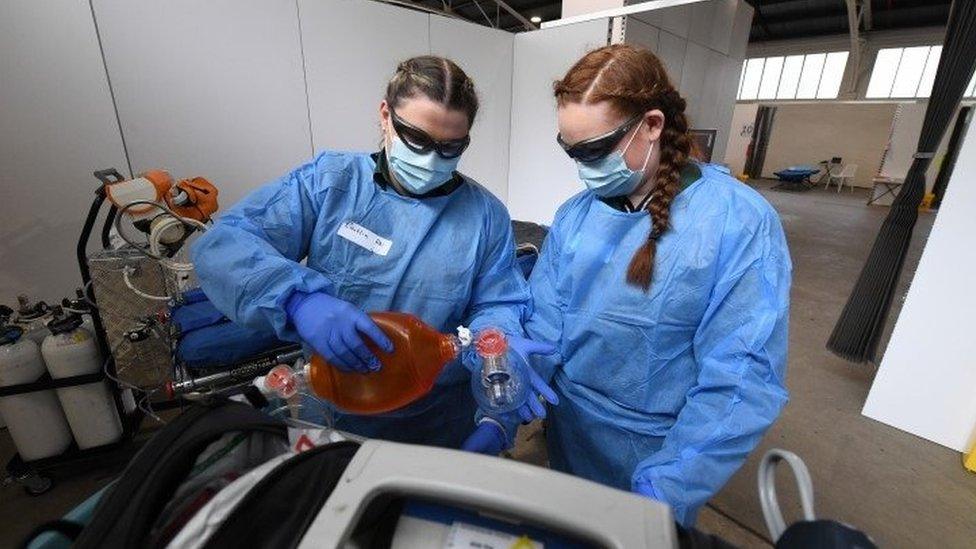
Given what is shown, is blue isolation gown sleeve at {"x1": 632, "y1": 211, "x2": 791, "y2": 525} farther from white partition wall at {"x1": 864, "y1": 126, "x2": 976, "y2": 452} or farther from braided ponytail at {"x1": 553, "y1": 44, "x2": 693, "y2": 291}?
white partition wall at {"x1": 864, "y1": 126, "x2": 976, "y2": 452}

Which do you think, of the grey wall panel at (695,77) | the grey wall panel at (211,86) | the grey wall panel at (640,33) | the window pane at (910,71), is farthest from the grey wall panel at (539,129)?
the window pane at (910,71)

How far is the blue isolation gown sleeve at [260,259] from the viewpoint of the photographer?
2.42ft

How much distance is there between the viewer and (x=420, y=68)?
0.84 meters

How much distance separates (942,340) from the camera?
1787 millimetres

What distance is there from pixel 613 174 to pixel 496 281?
342 millimetres

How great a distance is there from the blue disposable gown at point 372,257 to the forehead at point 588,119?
267 millimetres

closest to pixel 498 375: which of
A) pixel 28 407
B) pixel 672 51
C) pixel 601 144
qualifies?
Result: pixel 601 144

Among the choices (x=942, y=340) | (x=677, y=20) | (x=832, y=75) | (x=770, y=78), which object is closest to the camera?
(x=942, y=340)

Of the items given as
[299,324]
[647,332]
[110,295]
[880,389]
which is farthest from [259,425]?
[880,389]

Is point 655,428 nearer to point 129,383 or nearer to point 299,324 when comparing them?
point 299,324

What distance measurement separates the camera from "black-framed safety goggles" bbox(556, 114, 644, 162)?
2.49 feet

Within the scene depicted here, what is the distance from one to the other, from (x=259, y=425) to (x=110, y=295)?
4.22 feet

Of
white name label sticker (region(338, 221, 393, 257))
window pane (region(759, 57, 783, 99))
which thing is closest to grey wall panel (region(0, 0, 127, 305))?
white name label sticker (region(338, 221, 393, 257))

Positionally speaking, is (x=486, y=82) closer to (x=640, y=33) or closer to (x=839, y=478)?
(x=640, y=33)
